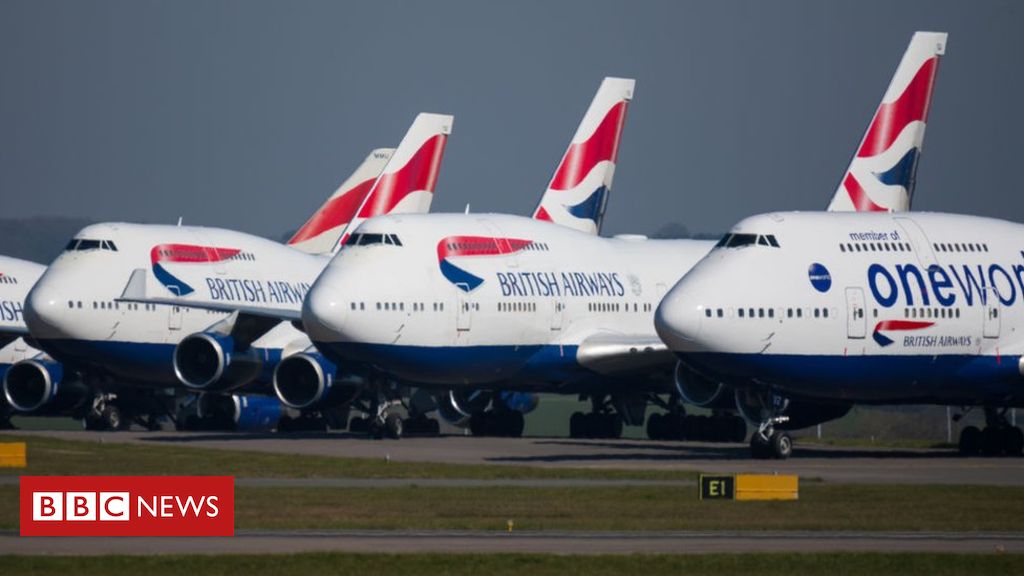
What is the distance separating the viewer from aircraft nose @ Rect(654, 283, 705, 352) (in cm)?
4359

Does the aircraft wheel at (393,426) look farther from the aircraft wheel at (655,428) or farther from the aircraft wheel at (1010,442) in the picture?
the aircraft wheel at (1010,442)

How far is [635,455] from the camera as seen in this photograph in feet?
157

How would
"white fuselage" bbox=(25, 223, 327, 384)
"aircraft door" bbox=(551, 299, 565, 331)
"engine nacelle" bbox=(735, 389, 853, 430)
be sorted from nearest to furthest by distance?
"engine nacelle" bbox=(735, 389, 853, 430)
"aircraft door" bbox=(551, 299, 565, 331)
"white fuselage" bbox=(25, 223, 327, 384)

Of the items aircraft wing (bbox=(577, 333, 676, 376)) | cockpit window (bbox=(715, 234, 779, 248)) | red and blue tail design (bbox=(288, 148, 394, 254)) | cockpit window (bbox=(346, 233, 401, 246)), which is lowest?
aircraft wing (bbox=(577, 333, 676, 376))

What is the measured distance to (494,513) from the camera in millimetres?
30938

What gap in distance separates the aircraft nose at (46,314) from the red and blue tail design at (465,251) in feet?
38.8

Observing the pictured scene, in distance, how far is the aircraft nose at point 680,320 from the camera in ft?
143

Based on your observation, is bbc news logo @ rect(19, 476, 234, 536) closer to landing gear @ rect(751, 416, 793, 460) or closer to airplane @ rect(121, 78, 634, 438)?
landing gear @ rect(751, 416, 793, 460)

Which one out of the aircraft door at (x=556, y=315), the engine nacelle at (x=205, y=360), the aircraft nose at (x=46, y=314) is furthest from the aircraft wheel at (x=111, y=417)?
the aircraft door at (x=556, y=315)

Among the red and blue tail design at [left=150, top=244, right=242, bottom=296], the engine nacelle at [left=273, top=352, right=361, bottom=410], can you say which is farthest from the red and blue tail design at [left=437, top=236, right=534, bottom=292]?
the red and blue tail design at [left=150, top=244, right=242, bottom=296]

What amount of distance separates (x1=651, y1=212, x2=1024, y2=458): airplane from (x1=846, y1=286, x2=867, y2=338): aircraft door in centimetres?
2

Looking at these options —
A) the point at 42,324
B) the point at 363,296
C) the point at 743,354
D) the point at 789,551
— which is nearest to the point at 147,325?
the point at 42,324

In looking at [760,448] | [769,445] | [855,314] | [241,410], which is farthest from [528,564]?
[241,410]

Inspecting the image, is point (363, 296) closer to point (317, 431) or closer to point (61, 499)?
point (317, 431)
